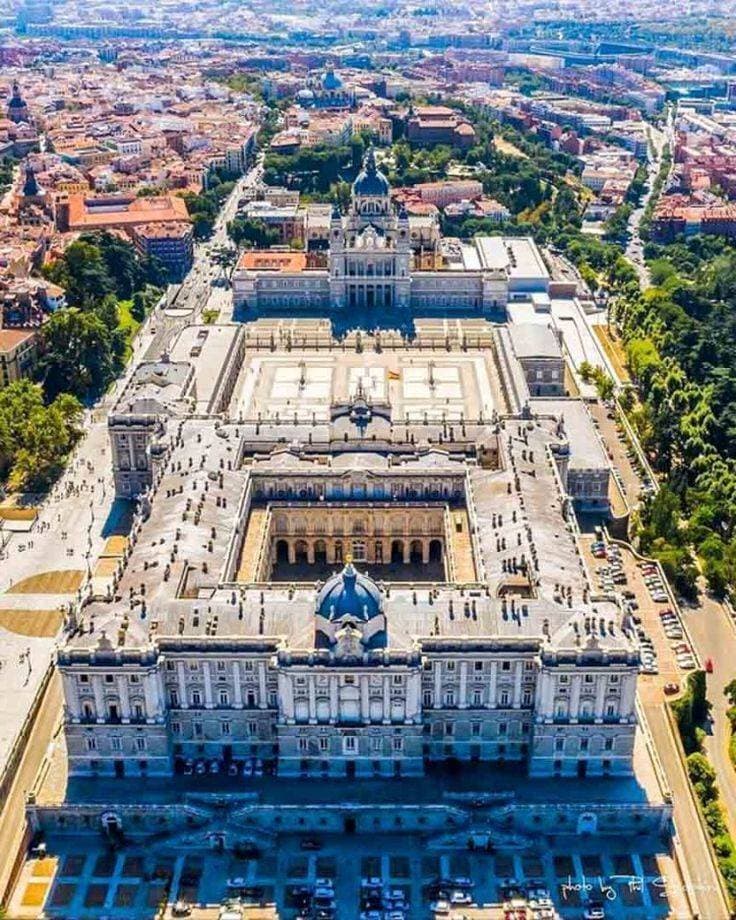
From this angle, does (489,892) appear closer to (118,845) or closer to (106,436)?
(118,845)

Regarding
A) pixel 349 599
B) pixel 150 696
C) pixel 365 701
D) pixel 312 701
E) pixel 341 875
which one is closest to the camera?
pixel 341 875

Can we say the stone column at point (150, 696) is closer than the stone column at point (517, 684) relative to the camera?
Yes

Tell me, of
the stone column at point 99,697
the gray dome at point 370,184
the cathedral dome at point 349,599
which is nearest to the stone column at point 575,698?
the cathedral dome at point 349,599

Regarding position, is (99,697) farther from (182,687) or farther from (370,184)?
(370,184)

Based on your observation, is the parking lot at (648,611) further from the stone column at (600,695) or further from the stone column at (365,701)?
the stone column at (365,701)

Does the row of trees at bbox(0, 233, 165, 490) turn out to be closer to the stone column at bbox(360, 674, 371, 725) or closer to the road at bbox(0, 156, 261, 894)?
the road at bbox(0, 156, 261, 894)

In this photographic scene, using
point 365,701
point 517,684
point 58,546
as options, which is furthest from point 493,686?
point 58,546
